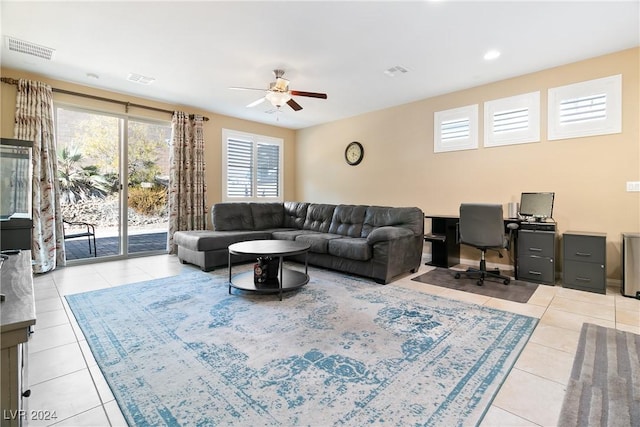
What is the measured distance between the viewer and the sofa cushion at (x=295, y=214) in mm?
5739

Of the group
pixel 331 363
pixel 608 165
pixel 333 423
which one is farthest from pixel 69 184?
pixel 608 165

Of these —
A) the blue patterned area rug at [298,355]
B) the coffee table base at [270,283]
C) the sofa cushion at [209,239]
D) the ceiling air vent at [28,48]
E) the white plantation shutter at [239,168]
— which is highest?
the ceiling air vent at [28,48]

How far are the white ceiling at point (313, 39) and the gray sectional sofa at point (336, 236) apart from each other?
2.06 m

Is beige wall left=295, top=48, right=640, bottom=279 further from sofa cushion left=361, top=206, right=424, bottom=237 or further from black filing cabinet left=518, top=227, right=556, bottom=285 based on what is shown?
sofa cushion left=361, top=206, right=424, bottom=237

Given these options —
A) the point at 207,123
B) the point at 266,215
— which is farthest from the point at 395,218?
the point at 207,123

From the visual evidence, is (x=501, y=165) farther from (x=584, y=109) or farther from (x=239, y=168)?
(x=239, y=168)

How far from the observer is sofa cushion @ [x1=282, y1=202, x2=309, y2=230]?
18.8ft

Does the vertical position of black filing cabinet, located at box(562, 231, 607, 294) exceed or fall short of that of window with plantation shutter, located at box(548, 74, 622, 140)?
it falls short

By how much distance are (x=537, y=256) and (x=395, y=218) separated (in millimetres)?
1846

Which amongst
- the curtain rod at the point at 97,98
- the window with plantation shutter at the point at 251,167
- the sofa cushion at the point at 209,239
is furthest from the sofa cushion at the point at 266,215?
the curtain rod at the point at 97,98

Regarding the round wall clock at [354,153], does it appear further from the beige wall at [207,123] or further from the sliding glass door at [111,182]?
the sliding glass door at [111,182]

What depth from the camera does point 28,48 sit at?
3.36 metres

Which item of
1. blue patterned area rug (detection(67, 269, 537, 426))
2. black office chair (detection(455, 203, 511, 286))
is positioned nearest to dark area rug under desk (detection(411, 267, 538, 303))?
black office chair (detection(455, 203, 511, 286))

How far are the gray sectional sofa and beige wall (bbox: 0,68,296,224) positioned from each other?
107cm
